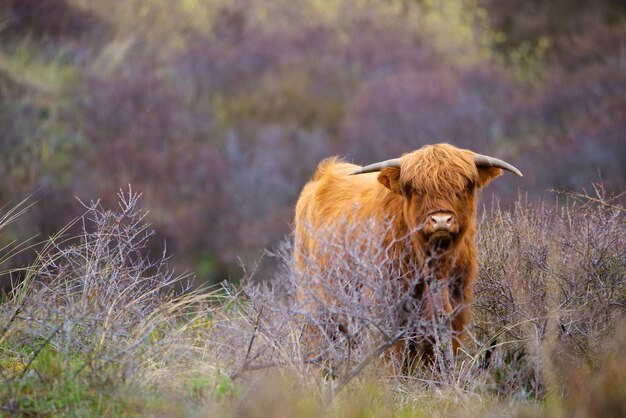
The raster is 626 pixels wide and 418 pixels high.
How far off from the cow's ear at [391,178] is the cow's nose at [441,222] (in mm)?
464

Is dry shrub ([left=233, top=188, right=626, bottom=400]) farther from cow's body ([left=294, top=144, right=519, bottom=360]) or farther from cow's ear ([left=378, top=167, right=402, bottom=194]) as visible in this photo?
cow's ear ([left=378, top=167, right=402, bottom=194])

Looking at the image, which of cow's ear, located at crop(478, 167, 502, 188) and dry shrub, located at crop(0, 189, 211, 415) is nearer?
dry shrub, located at crop(0, 189, 211, 415)

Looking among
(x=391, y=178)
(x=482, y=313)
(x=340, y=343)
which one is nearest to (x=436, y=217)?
(x=391, y=178)

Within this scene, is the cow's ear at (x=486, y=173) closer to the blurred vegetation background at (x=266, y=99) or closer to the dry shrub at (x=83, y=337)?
the dry shrub at (x=83, y=337)

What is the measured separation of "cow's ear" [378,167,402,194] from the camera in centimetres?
633

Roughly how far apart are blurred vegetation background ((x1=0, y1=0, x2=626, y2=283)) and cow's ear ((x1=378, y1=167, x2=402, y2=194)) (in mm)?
14442

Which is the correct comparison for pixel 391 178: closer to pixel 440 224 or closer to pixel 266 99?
pixel 440 224

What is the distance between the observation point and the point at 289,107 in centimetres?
3016

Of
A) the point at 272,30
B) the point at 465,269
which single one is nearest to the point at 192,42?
the point at 272,30

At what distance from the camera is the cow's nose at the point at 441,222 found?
5875mm

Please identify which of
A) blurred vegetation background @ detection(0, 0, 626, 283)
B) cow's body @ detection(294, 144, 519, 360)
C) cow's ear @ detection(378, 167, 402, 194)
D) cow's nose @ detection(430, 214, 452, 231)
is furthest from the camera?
blurred vegetation background @ detection(0, 0, 626, 283)

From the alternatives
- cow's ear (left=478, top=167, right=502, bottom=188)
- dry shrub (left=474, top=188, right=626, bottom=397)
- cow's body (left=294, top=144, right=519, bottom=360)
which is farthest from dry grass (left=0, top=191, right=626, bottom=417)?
cow's ear (left=478, top=167, right=502, bottom=188)

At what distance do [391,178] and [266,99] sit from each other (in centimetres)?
2419

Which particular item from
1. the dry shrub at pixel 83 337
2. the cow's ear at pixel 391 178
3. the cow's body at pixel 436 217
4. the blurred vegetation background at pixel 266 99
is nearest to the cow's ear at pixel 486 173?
the cow's body at pixel 436 217
